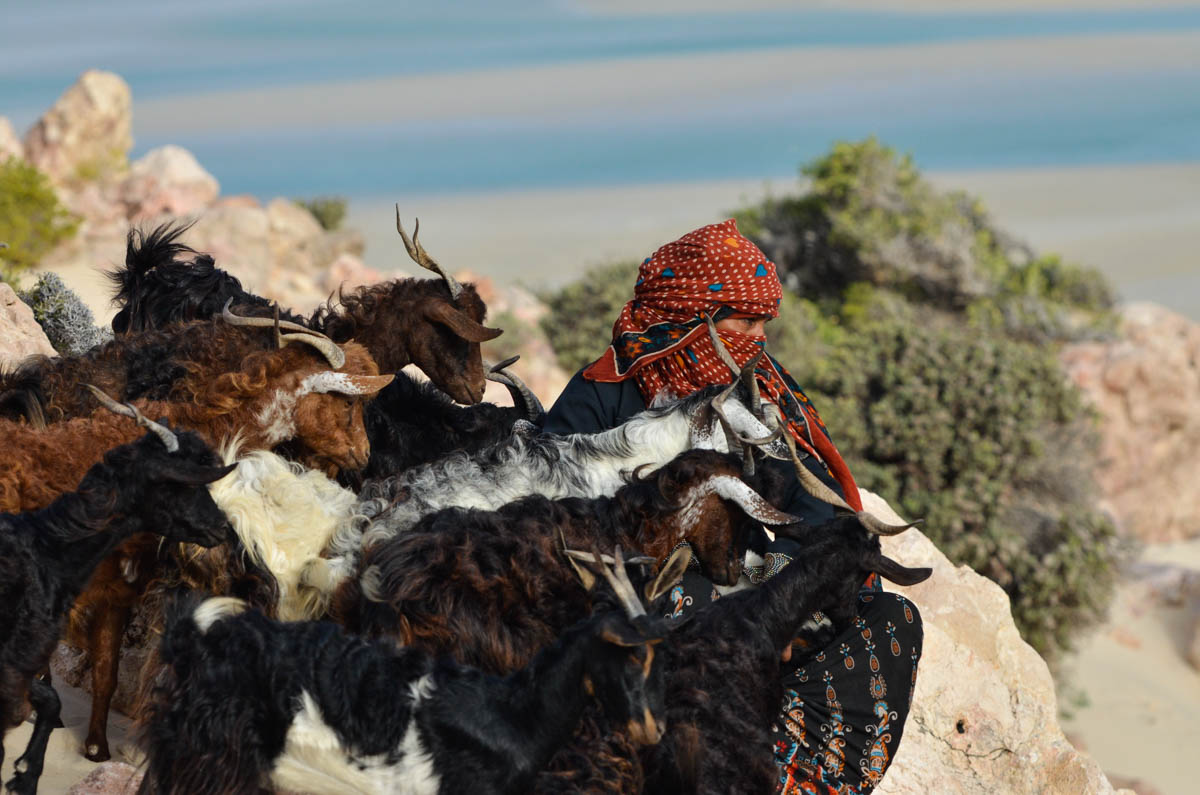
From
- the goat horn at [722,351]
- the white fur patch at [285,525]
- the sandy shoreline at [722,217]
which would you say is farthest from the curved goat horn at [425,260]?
the sandy shoreline at [722,217]

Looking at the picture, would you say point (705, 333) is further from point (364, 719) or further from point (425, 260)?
point (364, 719)

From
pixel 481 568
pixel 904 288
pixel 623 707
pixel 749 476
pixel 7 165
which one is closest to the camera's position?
pixel 623 707

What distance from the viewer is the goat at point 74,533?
3527 mm

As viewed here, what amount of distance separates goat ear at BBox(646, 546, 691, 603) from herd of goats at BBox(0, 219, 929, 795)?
0.4 inches

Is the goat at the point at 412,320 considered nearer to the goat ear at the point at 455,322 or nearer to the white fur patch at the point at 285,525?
the goat ear at the point at 455,322

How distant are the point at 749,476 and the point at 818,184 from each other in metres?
17.4

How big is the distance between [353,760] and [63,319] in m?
4.46

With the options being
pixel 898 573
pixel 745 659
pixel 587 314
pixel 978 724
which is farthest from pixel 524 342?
pixel 745 659

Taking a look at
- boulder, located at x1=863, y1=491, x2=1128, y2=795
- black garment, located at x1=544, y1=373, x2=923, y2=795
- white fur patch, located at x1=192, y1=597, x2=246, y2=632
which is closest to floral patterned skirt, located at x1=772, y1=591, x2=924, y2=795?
black garment, located at x1=544, y1=373, x2=923, y2=795

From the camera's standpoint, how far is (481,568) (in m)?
4.16

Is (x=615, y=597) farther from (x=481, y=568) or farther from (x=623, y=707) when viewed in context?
(x=481, y=568)

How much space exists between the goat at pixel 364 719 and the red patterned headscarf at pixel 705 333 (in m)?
2.39

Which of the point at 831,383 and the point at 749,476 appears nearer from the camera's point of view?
the point at 749,476

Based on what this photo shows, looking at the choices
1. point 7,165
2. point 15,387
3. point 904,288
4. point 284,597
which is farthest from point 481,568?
point 904,288
